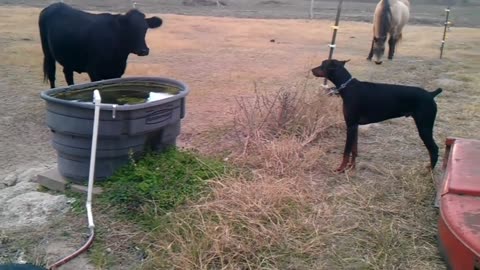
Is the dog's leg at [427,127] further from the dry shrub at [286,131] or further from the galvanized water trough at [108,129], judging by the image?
the galvanized water trough at [108,129]

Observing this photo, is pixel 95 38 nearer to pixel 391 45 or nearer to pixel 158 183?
pixel 158 183

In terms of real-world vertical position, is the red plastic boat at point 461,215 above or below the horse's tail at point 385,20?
below

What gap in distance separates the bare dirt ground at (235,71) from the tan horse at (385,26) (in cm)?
30

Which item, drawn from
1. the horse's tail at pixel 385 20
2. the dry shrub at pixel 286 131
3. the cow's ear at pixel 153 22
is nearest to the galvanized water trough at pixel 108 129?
the dry shrub at pixel 286 131

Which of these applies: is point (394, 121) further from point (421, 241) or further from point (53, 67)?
point (53, 67)

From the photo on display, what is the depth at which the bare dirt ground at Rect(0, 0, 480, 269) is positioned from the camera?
5.19 metres

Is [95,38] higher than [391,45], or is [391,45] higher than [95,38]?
[95,38]

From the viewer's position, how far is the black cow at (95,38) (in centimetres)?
573

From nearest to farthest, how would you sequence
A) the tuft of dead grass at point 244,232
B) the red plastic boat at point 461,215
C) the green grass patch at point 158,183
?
the red plastic boat at point 461,215 < the tuft of dead grass at point 244,232 < the green grass patch at point 158,183

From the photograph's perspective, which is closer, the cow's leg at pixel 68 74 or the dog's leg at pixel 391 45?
the cow's leg at pixel 68 74

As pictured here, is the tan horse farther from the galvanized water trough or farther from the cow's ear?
the galvanized water trough

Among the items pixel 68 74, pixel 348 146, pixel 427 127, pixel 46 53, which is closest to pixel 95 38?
pixel 68 74

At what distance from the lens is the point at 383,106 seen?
14.8ft

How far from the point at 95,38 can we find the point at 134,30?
0.44 meters
